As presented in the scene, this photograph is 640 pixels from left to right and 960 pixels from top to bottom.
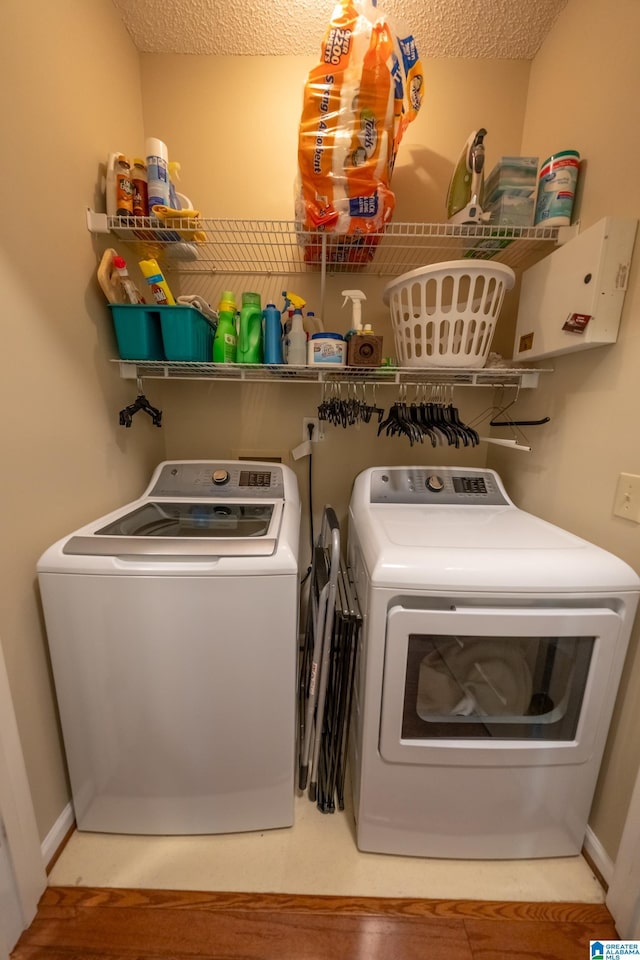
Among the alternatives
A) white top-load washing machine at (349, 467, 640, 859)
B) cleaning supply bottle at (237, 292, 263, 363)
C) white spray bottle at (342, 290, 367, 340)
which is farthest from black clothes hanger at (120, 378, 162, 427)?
white top-load washing machine at (349, 467, 640, 859)

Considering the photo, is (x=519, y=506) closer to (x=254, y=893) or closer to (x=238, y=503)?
(x=238, y=503)

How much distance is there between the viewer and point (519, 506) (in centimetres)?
148

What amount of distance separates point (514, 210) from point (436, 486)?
99cm

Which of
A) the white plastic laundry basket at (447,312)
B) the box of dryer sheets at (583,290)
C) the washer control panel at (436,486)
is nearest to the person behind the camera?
the box of dryer sheets at (583,290)

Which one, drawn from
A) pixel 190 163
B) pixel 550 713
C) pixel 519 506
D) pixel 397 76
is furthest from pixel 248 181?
pixel 550 713

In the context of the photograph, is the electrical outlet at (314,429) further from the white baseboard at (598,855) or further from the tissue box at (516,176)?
the white baseboard at (598,855)

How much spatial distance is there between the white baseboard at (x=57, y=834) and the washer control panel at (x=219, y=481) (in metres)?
1.01

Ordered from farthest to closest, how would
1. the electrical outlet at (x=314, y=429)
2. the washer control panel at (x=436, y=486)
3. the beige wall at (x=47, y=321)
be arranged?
the electrical outlet at (x=314, y=429) < the washer control panel at (x=436, y=486) < the beige wall at (x=47, y=321)

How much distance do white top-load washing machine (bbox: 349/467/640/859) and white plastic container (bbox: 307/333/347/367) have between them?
22.8 inches

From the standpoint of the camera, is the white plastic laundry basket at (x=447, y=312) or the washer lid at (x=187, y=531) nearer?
the washer lid at (x=187, y=531)

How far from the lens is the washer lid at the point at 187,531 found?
936 millimetres

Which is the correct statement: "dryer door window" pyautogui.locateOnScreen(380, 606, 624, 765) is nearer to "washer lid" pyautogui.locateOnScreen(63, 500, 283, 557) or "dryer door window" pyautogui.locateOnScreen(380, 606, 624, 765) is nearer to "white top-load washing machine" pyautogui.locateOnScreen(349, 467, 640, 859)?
"white top-load washing machine" pyautogui.locateOnScreen(349, 467, 640, 859)

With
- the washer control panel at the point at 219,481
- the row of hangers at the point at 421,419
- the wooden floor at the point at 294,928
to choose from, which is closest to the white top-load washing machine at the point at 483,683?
the wooden floor at the point at 294,928

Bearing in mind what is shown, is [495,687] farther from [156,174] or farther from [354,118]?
[156,174]
